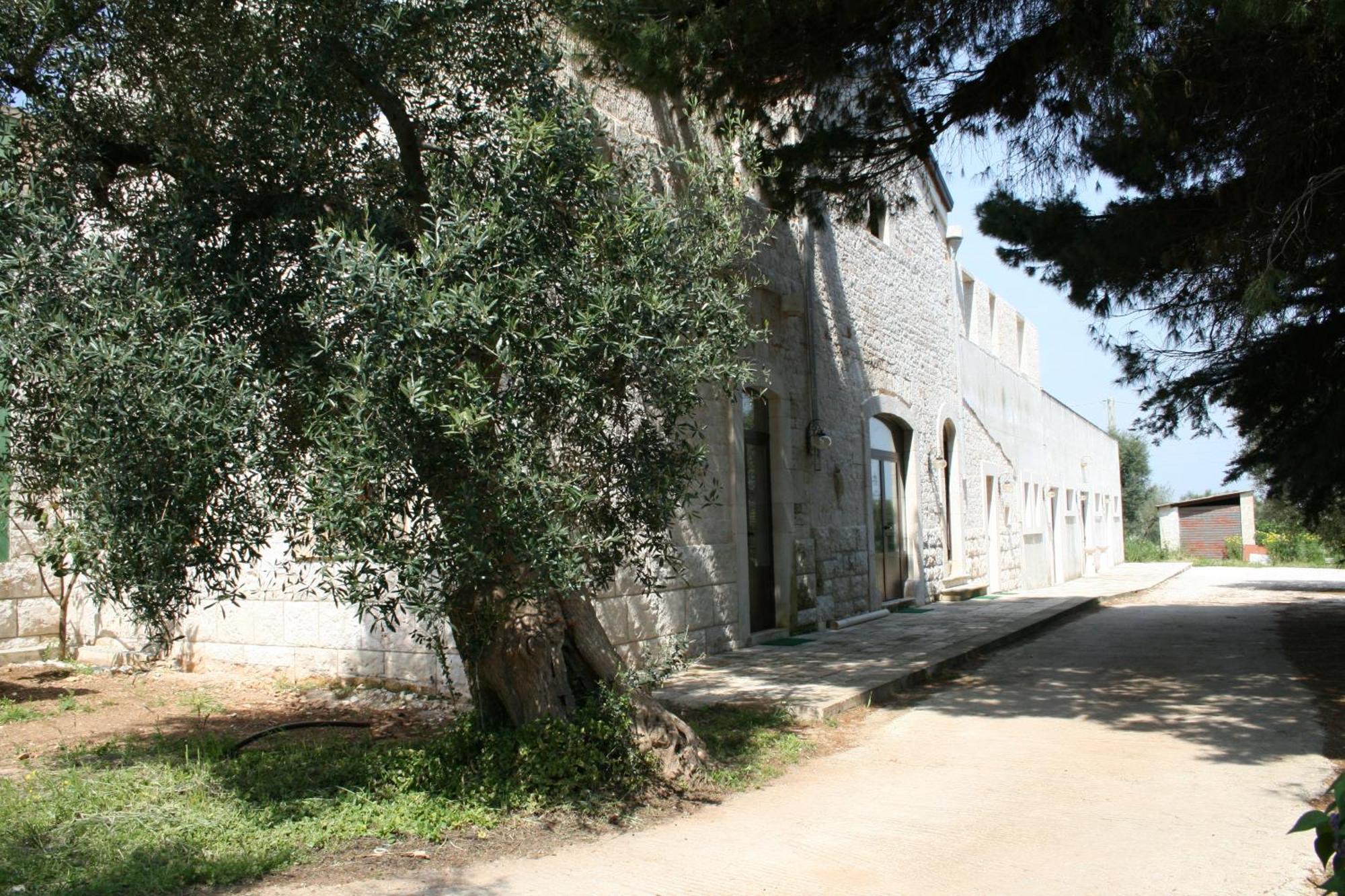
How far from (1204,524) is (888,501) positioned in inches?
1395

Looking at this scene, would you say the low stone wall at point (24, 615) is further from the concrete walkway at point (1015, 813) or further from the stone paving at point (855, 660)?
the concrete walkway at point (1015, 813)

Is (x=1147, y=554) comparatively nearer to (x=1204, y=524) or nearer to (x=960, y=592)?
(x=1204, y=524)

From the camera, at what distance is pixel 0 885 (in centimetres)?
384

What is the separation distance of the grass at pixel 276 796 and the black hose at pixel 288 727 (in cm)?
7

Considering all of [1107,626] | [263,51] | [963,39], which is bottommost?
[1107,626]

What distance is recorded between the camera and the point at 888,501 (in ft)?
49.5

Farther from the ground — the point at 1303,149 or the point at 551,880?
the point at 1303,149

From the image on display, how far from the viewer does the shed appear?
43531 mm

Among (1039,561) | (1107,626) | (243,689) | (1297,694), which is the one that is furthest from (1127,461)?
(243,689)

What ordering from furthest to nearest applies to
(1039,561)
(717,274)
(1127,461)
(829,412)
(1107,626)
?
(1127,461), (1039,561), (1107,626), (829,412), (717,274)

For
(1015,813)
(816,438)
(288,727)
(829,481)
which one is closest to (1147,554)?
(829,481)

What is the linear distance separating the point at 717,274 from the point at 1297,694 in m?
6.34

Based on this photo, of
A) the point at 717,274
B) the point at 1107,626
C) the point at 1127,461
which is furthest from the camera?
the point at 1127,461

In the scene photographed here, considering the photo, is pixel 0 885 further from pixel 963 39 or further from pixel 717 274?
pixel 963 39
